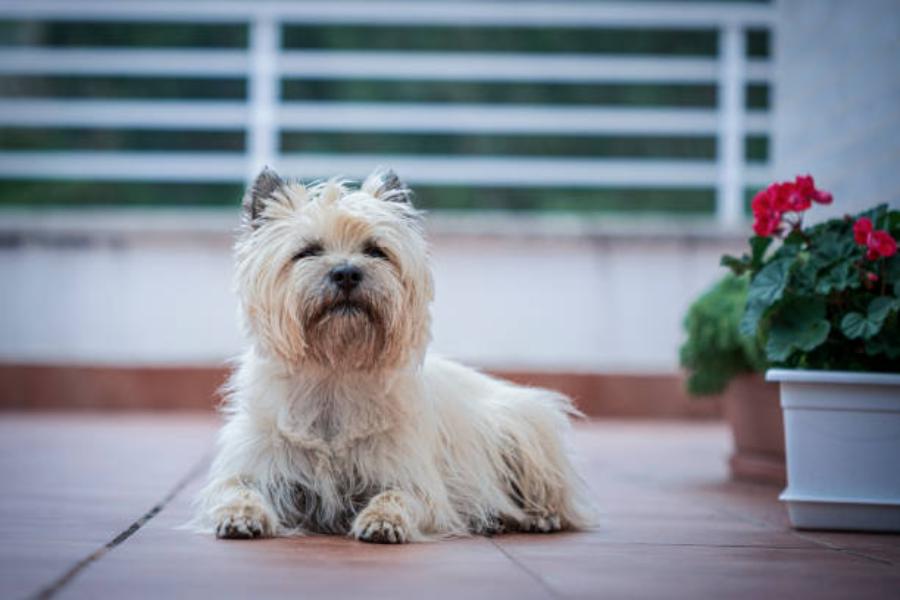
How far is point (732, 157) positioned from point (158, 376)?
5199 mm

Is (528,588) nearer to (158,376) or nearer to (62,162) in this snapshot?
(158,376)

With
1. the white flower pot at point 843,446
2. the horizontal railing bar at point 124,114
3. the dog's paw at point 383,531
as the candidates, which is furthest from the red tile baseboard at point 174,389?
the dog's paw at point 383,531

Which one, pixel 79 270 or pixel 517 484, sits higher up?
pixel 79 270

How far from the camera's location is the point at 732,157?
35.6ft

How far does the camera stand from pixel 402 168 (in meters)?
10.9

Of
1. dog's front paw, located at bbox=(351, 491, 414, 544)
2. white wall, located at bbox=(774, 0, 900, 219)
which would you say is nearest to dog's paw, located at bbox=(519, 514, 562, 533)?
dog's front paw, located at bbox=(351, 491, 414, 544)

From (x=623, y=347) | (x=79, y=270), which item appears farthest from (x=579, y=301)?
(x=79, y=270)

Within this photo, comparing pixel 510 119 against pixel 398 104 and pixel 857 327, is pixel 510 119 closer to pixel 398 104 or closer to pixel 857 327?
pixel 398 104

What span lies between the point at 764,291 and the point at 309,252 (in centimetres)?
157

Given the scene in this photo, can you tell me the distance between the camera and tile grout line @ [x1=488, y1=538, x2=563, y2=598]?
2848 mm

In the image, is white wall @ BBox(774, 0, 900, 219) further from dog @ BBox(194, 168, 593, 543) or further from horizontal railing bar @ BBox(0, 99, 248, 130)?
horizontal railing bar @ BBox(0, 99, 248, 130)

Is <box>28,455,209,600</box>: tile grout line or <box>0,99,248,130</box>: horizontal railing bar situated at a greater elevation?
<box>0,99,248,130</box>: horizontal railing bar

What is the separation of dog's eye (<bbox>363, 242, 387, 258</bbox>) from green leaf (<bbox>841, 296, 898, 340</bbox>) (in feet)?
4.93

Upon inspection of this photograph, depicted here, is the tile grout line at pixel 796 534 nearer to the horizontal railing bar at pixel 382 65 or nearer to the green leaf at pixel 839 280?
the green leaf at pixel 839 280
